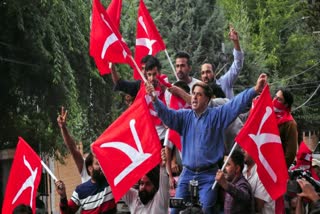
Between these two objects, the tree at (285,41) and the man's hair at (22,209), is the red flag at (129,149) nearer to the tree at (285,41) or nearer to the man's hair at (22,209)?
the man's hair at (22,209)

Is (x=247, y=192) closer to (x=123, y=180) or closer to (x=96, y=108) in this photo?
(x=123, y=180)

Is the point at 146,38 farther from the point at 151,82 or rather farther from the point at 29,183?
the point at 29,183

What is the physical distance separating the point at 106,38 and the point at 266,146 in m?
2.85

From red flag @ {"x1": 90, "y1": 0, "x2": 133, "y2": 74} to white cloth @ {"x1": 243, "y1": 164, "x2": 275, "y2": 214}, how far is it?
2.15 meters

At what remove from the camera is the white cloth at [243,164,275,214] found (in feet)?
31.4

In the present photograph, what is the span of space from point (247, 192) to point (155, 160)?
95cm

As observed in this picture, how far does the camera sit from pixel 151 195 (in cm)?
952

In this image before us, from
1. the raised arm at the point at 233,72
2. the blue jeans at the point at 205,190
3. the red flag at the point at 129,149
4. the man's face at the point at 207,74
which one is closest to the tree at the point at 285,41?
the raised arm at the point at 233,72

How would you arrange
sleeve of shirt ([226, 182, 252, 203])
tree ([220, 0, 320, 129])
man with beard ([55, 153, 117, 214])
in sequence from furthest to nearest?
tree ([220, 0, 320, 129]) < man with beard ([55, 153, 117, 214]) < sleeve of shirt ([226, 182, 252, 203])

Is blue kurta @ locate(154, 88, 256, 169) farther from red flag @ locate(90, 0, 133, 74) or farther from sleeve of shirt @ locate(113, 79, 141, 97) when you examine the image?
red flag @ locate(90, 0, 133, 74)

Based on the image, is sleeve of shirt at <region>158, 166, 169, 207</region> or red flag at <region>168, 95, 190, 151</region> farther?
red flag at <region>168, 95, 190, 151</region>

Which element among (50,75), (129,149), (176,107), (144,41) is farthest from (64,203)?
(50,75)

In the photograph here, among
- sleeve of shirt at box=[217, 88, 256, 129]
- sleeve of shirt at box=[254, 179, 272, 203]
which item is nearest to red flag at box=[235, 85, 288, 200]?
sleeve of shirt at box=[217, 88, 256, 129]

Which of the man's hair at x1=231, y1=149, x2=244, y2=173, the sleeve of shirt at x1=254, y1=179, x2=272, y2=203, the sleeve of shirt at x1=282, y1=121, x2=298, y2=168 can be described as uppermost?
the man's hair at x1=231, y1=149, x2=244, y2=173
